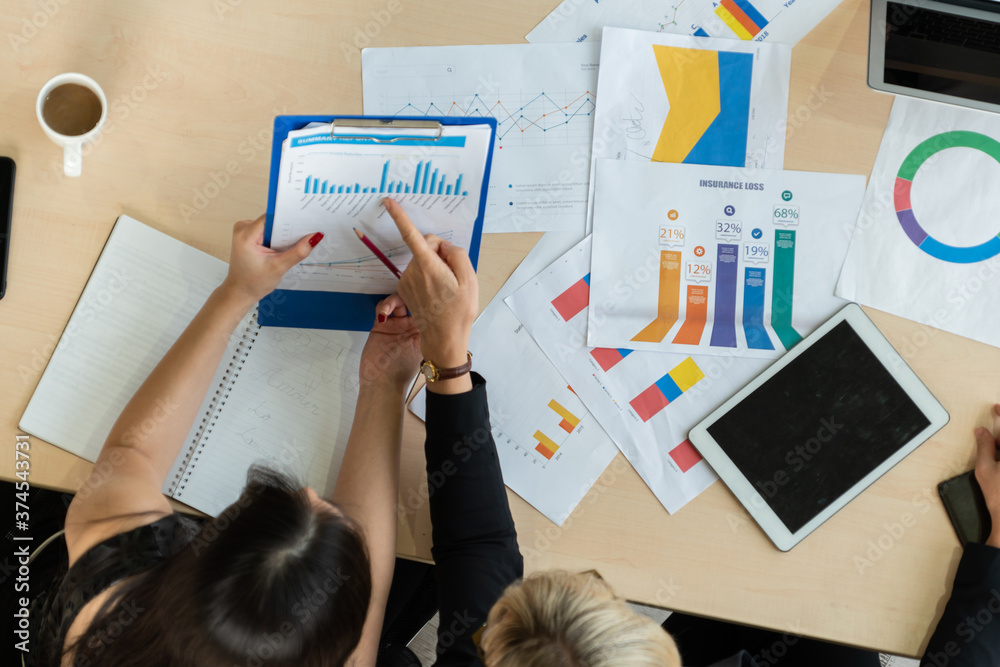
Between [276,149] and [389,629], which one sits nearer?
[276,149]

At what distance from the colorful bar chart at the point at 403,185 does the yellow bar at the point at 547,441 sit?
0.35m

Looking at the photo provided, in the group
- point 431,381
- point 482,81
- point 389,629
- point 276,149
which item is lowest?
point 389,629

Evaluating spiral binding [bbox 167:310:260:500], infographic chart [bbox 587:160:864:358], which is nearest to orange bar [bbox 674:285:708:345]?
infographic chart [bbox 587:160:864:358]

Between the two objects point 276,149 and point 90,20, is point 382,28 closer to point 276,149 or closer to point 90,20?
point 276,149

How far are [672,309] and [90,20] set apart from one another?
2.98 ft

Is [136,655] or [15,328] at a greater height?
[15,328]

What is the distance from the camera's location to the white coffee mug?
883 mm

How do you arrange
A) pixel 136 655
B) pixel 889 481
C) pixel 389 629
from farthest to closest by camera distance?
pixel 389 629
pixel 889 481
pixel 136 655

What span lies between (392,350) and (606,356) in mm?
296

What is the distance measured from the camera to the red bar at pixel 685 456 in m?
0.92

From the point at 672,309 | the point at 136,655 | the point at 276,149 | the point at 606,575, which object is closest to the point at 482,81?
the point at 276,149

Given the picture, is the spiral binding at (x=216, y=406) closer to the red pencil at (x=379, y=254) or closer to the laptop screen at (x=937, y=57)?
the red pencil at (x=379, y=254)

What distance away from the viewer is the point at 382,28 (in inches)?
37.8

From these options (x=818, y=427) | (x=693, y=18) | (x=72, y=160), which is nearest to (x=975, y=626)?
(x=818, y=427)
